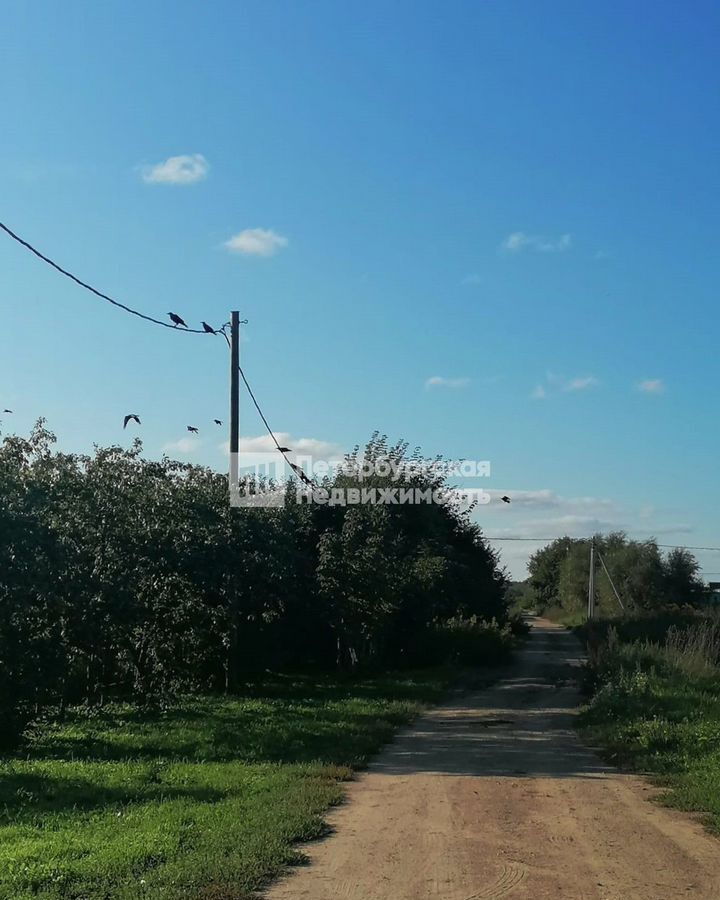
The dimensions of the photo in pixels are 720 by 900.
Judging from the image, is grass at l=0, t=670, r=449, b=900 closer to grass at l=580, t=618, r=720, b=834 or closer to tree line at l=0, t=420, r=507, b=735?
tree line at l=0, t=420, r=507, b=735

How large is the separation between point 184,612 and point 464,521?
17226mm

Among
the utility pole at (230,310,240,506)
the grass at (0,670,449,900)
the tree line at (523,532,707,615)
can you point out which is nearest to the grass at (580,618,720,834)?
the grass at (0,670,449,900)

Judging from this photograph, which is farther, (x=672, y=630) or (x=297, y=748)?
(x=672, y=630)

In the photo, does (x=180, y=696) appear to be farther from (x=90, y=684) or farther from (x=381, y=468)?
(x=381, y=468)

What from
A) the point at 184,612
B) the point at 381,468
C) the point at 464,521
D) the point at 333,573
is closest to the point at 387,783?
the point at 184,612

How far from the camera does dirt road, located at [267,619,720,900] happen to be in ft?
21.3

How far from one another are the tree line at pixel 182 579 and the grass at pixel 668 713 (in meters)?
6.69

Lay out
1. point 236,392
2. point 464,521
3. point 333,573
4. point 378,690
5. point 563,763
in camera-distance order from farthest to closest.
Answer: point 464,521, point 333,573, point 378,690, point 236,392, point 563,763

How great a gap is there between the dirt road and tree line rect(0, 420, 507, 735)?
222 inches

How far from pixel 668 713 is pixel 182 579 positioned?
31.3ft

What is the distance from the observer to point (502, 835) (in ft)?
26.2

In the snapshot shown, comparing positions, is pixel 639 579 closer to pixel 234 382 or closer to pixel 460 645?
pixel 460 645

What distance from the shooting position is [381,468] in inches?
1136

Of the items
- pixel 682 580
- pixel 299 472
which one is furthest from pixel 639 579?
pixel 299 472
